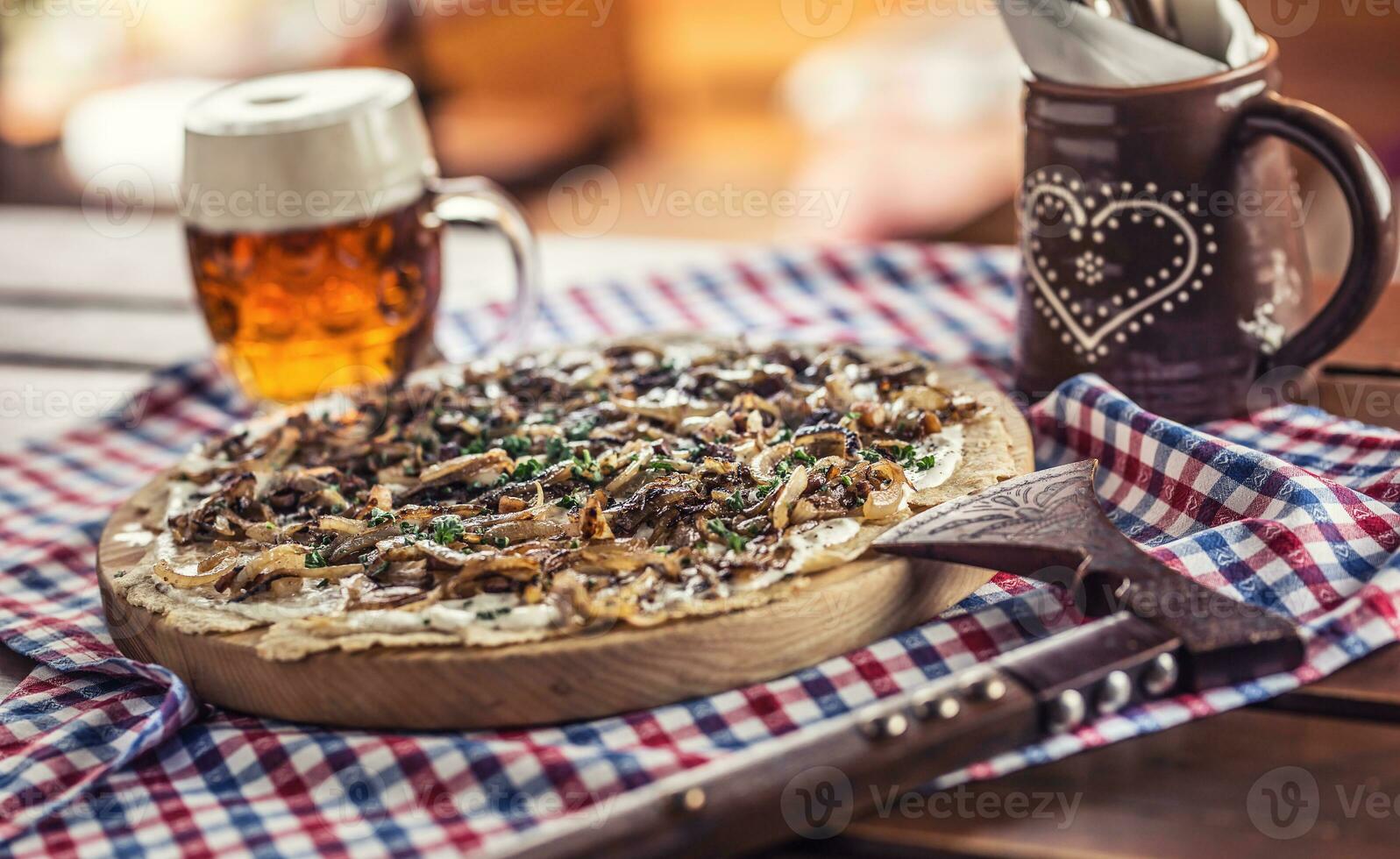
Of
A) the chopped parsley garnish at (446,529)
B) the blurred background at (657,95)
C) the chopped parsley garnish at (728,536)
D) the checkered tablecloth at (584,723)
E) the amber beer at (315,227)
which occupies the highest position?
the amber beer at (315,227)

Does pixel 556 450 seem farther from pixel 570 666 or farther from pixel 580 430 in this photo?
pixel 570 666

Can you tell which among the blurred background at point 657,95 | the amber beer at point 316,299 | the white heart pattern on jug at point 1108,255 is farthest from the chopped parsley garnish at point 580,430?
the blurred background at point 657,95

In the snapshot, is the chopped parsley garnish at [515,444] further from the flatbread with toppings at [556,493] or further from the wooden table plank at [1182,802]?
the wooden table plank at [1182,802]

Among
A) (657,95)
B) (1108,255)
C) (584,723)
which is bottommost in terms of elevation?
(657,95)

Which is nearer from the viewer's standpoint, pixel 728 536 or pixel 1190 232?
pixel 728 536

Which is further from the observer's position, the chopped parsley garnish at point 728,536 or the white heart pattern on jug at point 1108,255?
the white heart pattern on jug at point 1108,255

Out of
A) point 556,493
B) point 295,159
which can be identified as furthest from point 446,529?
point 295,159
